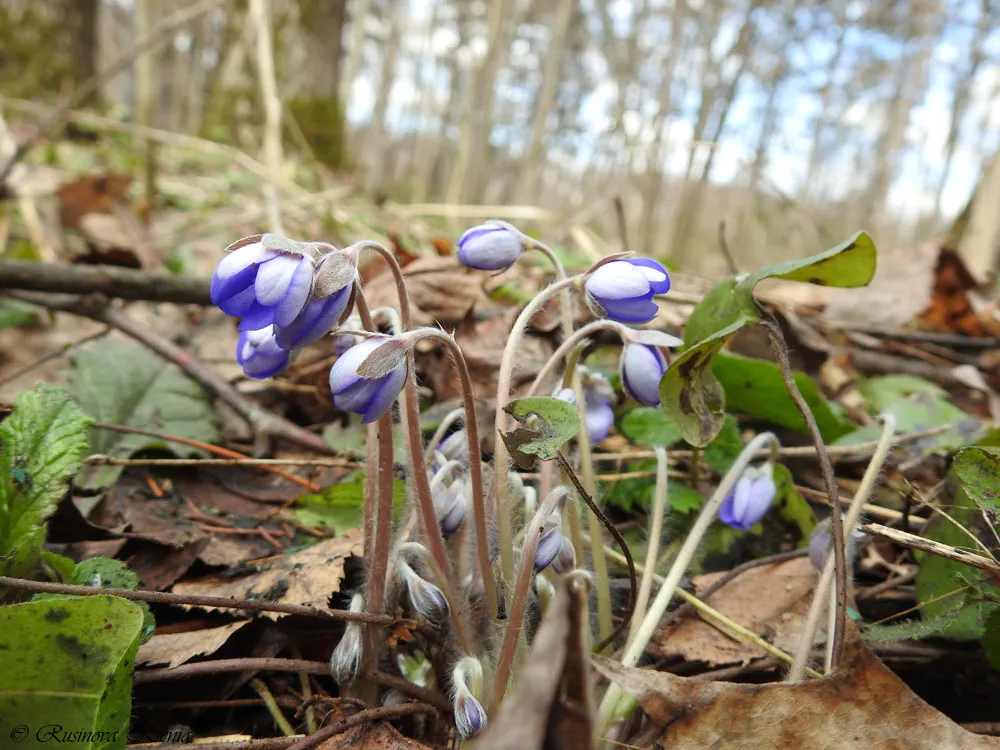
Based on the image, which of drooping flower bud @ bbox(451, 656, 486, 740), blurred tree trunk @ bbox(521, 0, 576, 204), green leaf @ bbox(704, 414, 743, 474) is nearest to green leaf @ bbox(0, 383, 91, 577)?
drooping flower bud @ bbox(451, 656, 486, 740)

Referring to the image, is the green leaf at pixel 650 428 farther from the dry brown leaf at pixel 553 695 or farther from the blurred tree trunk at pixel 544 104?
the blurred tree trunk at pixel 544 104

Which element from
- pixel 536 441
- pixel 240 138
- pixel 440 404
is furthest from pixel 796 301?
pixel 240 138

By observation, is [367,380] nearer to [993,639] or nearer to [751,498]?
[751,498]

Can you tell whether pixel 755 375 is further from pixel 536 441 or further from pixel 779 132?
pixel 779 132

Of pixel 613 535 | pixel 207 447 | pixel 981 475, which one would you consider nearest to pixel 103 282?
pixel 207 447

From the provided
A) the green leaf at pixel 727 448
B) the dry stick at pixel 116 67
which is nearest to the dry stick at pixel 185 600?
the green leaf at pixel 727 448
